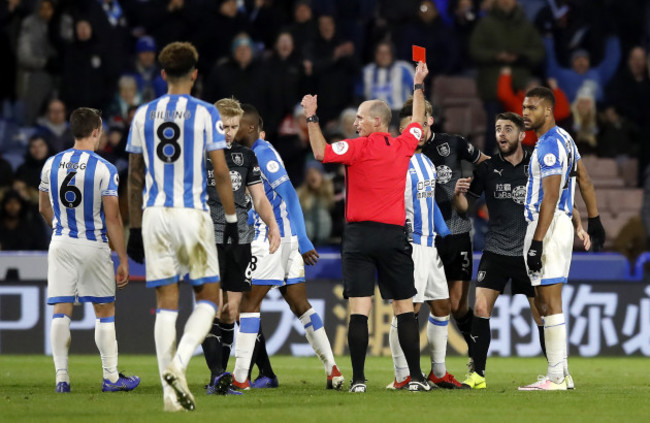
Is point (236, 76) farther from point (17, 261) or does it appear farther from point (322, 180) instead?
point (17, 261)

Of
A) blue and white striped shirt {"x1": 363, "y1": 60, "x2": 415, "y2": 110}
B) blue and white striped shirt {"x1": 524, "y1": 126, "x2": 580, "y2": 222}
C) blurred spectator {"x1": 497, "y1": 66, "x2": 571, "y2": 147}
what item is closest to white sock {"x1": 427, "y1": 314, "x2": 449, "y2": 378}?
blue and white striped shirt {"x1": 524, "y1": 126, "x2": 580, "y2": 222}

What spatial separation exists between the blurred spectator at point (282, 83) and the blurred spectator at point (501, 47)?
280 centimetres

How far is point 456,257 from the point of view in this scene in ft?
36.4

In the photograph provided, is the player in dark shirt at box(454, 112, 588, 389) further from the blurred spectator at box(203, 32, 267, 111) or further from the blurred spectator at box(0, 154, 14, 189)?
the blurred spectator at box(0, 154, 14, 189)

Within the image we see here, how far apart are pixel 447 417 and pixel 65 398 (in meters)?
3.02

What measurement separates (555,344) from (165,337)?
3432 mm

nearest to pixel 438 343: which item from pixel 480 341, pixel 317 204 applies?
pixel 480 341

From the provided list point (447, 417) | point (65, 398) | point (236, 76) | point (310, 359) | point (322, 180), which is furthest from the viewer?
point (236, 76)

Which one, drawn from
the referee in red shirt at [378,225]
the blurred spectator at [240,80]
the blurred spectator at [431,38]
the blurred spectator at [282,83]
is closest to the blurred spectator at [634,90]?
the blurred spectator at [431,38]

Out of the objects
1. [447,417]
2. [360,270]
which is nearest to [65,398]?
[360,270]

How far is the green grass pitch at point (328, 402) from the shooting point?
305 inches

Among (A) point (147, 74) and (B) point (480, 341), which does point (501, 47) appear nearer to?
(A) point (147, 74)

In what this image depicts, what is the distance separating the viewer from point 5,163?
17.6 meters

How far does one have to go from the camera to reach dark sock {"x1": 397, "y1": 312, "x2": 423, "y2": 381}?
31.2 feet
